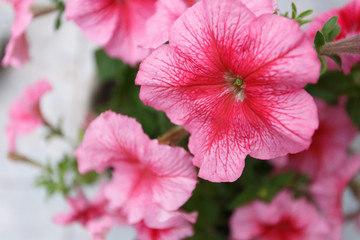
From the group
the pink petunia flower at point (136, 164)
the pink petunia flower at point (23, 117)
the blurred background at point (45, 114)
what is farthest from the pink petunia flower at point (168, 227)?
the blurred background at point (45, 114)

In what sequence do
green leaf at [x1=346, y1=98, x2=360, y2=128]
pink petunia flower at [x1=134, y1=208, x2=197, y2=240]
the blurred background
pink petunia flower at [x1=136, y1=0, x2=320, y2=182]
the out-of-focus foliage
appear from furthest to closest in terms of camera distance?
the blurred background < the out-of-focus foliage < green leaf at [x1=346, y1=98, x2=360, y2=128] < pink petunia flower at [x1=134, y1=208, x2=197, y2=240] < pink petunia flower at [x1=136, y1=0, x2=320, y2=182]

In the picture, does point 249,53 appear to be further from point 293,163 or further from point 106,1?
point 293,163

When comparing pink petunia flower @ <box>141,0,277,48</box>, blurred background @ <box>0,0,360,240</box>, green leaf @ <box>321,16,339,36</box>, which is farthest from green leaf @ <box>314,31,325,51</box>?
blurred background @ <box>0,0,360,240</box>

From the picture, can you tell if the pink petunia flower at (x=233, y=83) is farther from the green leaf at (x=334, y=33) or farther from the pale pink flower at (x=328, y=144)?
the pale pink flower at (x=328, y=144)

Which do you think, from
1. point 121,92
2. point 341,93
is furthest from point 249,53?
point 121,92

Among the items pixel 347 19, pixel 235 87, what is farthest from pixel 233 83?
pixel 347 19

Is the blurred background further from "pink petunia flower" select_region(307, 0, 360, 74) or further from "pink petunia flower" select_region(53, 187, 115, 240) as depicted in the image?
"pink petunia flower" select_region(307, 0, 360, 74)
